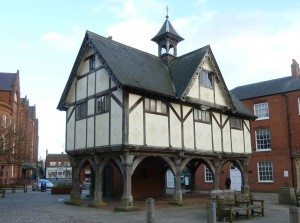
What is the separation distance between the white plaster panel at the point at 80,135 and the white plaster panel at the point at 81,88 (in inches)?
61.1

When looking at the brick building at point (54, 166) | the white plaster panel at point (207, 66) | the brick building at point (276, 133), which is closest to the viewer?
the white plaster panel at point (207, 66)

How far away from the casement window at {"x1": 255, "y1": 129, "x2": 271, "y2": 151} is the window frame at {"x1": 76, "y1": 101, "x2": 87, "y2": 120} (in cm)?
1836

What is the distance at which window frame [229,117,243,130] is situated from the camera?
23759 millimetres

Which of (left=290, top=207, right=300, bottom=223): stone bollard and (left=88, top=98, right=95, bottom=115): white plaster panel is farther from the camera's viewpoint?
(left=88, top=98, right=95, bottom=115): white plaster panel

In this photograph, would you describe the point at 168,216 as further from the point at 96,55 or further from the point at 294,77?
the point at 294,77

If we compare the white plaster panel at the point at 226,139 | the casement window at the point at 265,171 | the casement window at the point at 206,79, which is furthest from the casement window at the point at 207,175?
the casement window at the point at 206,79

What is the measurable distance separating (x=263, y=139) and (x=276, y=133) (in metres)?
1.46

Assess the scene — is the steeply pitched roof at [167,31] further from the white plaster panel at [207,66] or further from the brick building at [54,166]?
the brick building at [54,166]

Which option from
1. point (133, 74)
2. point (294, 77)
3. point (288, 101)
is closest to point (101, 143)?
point (133, 74)

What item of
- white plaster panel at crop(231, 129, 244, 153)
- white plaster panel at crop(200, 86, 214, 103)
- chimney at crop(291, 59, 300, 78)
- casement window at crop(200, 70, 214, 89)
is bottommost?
white plaster panel at crop(231, 129, 244, 153)

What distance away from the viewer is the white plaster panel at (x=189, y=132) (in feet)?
64.1

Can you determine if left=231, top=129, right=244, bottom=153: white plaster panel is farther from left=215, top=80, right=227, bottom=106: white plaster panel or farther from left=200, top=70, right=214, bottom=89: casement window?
left=200, top=70, right=214, bottom=89: casement window

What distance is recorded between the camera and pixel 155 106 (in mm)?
18250

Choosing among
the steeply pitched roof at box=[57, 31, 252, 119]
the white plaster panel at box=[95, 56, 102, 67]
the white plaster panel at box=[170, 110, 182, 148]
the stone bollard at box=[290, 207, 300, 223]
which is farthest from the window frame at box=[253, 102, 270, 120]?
the stone bollard at box=[290, 207, 300, 223]
